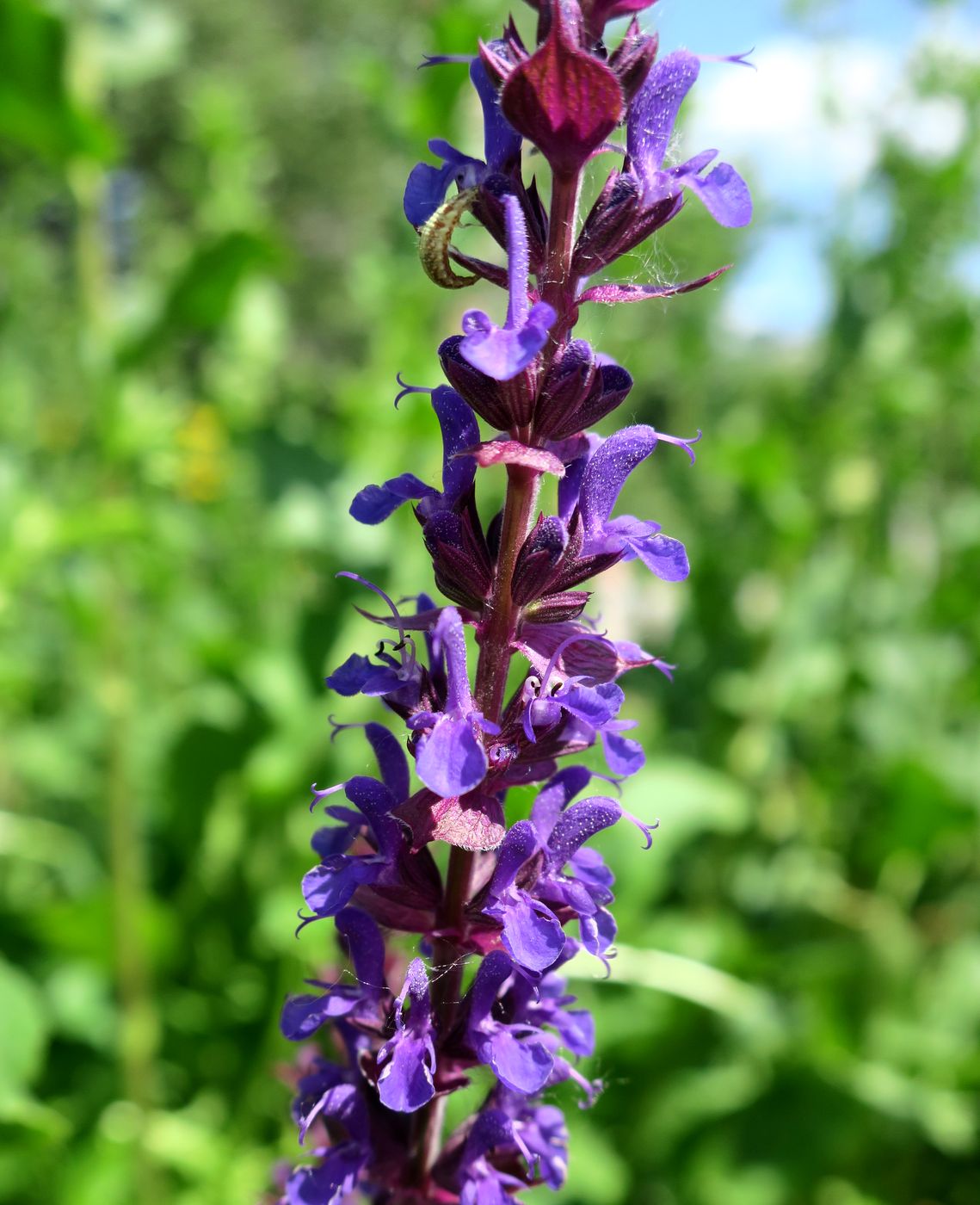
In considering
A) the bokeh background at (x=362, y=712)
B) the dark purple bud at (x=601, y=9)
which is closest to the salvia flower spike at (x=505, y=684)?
the dark purple bud at (x=601, y=9)

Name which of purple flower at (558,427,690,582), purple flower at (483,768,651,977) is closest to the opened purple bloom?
purple flower at (558,427,690,582)

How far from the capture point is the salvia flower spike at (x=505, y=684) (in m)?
0.85

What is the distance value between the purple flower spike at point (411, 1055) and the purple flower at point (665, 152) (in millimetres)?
664

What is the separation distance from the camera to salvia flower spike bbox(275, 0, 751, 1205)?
0.85 meters

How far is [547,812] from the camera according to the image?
37.5 inches

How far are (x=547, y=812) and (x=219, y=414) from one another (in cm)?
353

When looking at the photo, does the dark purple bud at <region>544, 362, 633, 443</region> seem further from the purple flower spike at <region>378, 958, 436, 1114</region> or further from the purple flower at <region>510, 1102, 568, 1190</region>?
the purple flower at <region>510, 1102, 568, 1190</region>

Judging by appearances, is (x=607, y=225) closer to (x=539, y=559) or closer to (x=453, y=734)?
(x=539, y=559)

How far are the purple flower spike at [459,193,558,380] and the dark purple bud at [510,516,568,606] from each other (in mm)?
143

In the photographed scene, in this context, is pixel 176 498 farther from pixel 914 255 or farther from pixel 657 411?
pixel 914 255

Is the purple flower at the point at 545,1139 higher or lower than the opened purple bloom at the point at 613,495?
lower

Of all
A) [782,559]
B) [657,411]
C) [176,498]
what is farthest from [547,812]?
[657,411]

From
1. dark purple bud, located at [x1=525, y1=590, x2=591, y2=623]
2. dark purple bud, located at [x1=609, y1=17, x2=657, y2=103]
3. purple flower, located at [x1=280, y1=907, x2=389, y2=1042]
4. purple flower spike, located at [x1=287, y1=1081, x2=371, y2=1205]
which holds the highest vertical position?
dark purple bud, located at [x1=609, y1=17, x2=657, y2=103]

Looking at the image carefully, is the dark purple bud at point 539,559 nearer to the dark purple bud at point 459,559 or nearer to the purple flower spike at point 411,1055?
the dark purple bud at point 459,559
